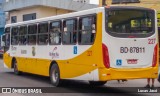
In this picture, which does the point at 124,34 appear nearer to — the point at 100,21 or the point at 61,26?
the point at 100,21

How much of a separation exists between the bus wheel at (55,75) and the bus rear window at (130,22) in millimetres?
3562

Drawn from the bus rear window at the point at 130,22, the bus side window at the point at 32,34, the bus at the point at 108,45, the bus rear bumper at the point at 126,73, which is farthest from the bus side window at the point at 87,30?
the bus side window at the point at 32,34

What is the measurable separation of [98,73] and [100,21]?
1582 millimetres

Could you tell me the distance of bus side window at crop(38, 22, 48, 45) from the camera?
16547mm

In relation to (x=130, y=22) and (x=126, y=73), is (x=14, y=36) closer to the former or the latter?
(x=130, y=22)

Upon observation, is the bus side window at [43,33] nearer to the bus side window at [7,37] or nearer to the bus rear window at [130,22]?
the bus side window at [7,37]

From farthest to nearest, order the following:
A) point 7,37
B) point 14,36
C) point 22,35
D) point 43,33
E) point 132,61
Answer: point 7,37
point 14,36
point 22,35
point 43,33
point 132,61

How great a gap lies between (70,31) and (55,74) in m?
1.97

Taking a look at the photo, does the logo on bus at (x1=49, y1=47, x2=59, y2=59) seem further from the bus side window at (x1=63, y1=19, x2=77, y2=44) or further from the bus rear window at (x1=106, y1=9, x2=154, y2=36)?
the bus rear window at (x1=106, y1=9, x2=154, y2=36)

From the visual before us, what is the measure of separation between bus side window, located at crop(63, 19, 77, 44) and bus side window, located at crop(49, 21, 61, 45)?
46 cm

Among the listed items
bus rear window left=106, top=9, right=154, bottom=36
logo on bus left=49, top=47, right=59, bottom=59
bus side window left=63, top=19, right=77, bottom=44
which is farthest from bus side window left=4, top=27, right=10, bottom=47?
bus rear window left=106, top=9, right=154, bottom=36

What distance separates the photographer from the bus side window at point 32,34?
1766cm

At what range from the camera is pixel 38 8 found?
1687 inches

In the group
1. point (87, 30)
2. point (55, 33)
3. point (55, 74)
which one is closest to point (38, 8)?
point (55, 33)
